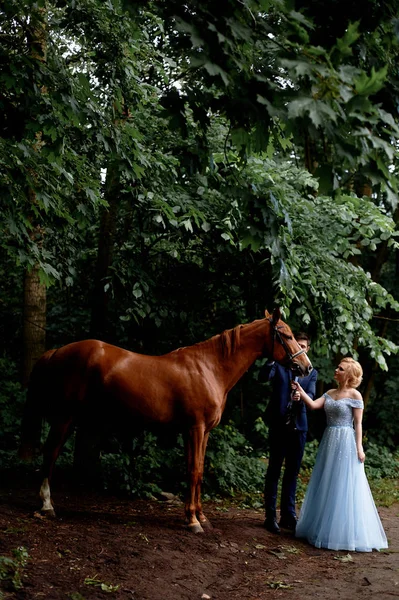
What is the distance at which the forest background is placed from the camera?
327cm

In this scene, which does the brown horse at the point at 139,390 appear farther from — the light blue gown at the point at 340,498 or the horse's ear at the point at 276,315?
the light blue gown at the point at 340,498

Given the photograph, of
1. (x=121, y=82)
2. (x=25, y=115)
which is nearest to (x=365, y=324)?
(x=121, y=82)

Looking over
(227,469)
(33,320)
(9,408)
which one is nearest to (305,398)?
(227,469)

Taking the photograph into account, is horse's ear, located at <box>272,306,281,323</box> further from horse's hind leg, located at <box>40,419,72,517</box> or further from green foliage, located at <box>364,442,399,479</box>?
green foliage, located at <box>364,442,399,479</box>

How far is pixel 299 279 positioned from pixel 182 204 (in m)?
1.50

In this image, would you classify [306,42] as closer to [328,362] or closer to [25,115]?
[25,115]

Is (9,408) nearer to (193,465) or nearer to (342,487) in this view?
(193,465)

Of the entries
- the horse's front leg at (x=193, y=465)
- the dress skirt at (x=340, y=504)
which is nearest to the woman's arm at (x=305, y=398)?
the dress skirt at (x=340, y=504)

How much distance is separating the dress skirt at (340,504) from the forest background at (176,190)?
5.11 ft

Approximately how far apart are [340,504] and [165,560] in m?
1.94

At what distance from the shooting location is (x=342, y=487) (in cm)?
604

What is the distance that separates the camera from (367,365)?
541 inches

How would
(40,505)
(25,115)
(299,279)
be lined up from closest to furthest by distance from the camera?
(25,115)
(40,505)
(299,279)

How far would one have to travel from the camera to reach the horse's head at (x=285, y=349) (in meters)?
6.01
